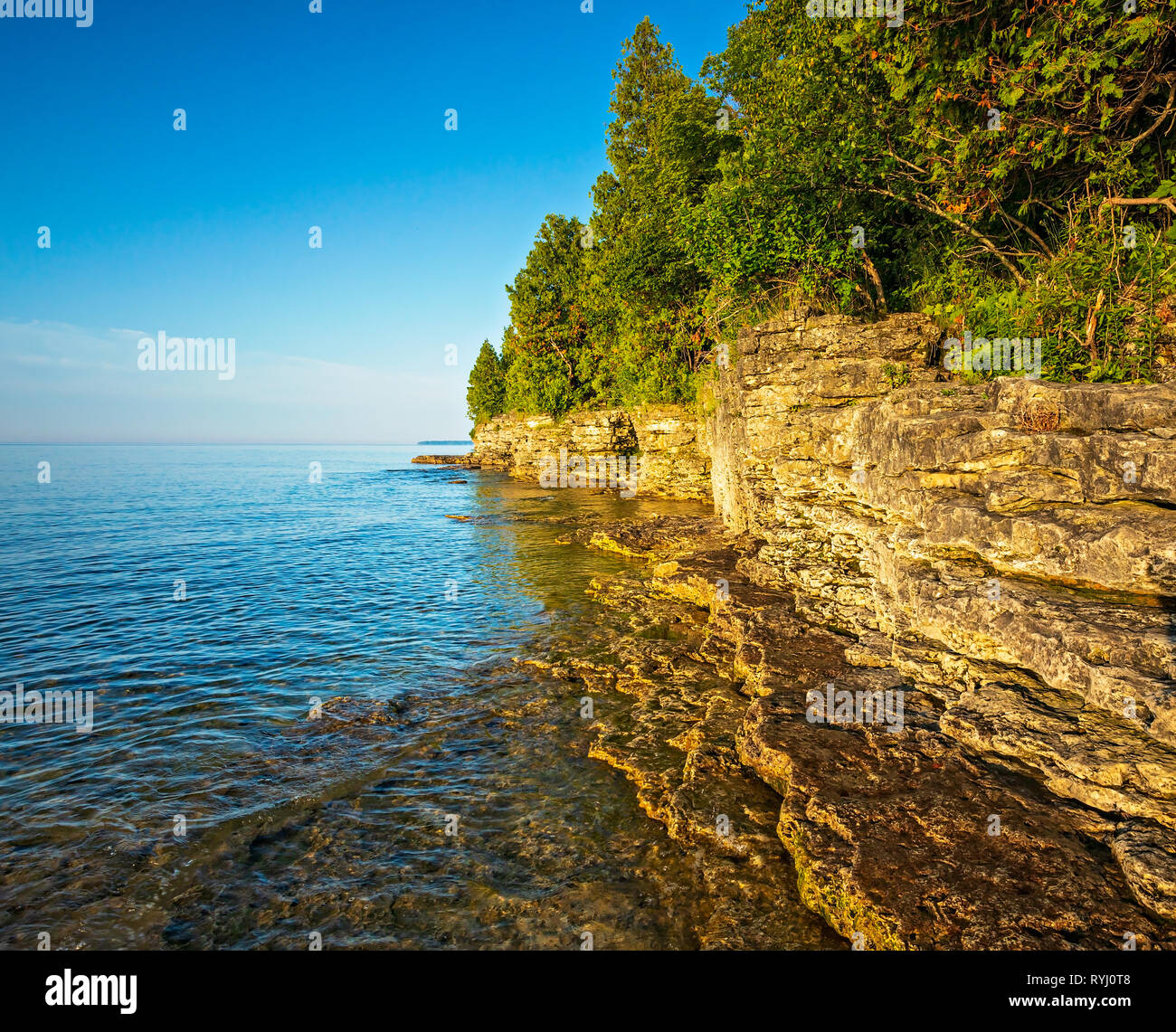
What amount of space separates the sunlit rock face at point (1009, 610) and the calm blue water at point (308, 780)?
3084 mm

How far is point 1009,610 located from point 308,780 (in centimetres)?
1120

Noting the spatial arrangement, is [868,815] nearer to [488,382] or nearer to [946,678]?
[946,678]

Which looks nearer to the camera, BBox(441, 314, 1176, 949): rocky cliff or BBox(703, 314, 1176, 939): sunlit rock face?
BBox(441, 314, 1176, 949): rocky cliff

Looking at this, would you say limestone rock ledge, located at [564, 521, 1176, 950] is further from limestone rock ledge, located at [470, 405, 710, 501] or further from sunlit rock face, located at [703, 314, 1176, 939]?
limestone rock ledge, located at [470, 405, 710, 501]

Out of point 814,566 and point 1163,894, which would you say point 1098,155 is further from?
point 1163,894

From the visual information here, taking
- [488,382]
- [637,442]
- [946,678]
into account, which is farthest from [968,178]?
[488,382]

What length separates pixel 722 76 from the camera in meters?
32.1

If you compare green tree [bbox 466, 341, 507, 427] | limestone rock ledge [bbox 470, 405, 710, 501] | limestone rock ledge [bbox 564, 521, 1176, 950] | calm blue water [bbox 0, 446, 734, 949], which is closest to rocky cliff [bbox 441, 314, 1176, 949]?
limestone rock ledge [bbox 564, 521, 1176, 950]

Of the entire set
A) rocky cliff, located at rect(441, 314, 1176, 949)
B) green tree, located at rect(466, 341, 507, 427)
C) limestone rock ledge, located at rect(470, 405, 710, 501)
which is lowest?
rocky cliff, located at rect(441, 314, 1176, 949)

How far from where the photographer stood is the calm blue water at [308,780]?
21.1ft

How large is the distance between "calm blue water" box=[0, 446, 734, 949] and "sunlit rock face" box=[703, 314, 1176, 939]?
308cm

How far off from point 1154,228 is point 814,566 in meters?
8.90

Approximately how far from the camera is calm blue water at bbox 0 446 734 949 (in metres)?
6.45

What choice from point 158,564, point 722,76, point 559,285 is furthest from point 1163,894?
point 559,285
